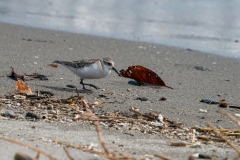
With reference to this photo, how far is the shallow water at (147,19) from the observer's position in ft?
32.9

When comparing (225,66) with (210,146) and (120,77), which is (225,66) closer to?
(120,77)

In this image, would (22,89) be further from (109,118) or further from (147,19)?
(147,19)

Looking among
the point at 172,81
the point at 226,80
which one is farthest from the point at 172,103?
the point at 226,80

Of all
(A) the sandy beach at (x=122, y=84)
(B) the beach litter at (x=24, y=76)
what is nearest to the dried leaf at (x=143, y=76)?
(A) the sandy beach at (x=122, y=84)

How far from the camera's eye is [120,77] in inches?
257

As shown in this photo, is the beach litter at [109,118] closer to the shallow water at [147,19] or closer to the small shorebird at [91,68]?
the small shorebird at [91,68]

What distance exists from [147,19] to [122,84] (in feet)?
20.3

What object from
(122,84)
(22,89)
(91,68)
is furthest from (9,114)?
(122,84)

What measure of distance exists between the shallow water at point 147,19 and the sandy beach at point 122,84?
2.83 ft

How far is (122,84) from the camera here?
615 centimetres

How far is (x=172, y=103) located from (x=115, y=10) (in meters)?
8.18

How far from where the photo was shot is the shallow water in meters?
10.0

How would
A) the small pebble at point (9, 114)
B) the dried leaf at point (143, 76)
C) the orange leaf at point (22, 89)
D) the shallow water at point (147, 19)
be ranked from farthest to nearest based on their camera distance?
the shallow water at point (147, 19), the dried leaf at point (143, 76), the orange leaf at point (22, 89), the small pebble at point (9, 114)

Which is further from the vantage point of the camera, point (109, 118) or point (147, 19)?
point (147, 19)
